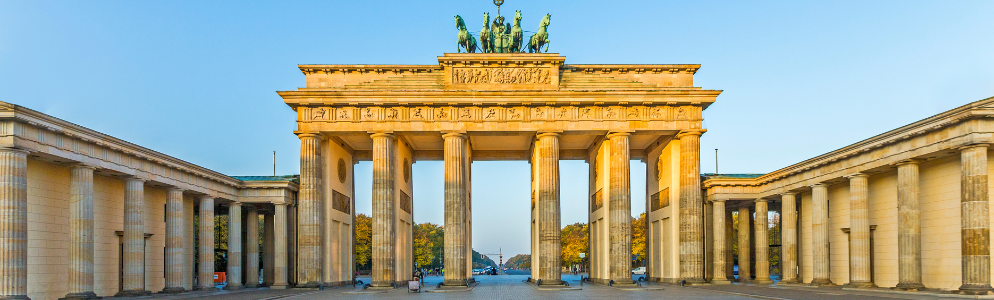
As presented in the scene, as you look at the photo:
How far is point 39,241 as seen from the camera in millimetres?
29391

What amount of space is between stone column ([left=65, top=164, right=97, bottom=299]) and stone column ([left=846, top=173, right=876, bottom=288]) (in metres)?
33.1

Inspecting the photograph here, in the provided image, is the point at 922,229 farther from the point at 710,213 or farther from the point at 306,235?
the point at 306,235

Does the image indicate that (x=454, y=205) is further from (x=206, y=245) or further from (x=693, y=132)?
(x=693, y=132)

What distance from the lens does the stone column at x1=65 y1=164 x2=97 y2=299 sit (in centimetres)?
2998

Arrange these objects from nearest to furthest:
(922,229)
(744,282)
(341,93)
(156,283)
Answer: (922,229)
(156,283)
(341,93)
(744,282)

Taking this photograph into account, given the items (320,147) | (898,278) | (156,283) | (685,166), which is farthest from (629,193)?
(156,283)

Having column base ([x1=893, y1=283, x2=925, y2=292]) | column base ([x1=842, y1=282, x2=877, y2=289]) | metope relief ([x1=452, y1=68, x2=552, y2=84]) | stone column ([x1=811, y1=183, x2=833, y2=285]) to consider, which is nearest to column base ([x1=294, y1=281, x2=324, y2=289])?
metope relief ([x1=452, y1=68, x2=552, y2=84])

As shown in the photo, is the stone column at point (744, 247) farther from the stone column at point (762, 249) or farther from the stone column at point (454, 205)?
the stone column at point (454, 205)

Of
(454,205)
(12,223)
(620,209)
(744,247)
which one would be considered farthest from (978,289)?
(12,223)

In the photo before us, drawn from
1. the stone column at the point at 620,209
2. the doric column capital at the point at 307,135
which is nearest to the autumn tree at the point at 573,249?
the stone column at the point at 620,209

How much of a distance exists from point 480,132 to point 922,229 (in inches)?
909

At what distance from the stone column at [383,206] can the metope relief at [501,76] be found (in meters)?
5.37

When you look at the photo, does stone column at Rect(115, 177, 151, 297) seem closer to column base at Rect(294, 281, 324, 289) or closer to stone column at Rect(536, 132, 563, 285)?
column base at Rect(294, 281, 324, 289)

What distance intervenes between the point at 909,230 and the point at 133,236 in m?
33.3
